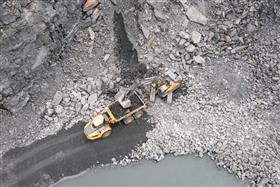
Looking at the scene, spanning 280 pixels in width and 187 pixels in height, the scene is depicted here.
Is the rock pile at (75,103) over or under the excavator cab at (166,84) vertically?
over

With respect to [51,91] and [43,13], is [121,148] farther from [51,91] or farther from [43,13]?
[43,13]

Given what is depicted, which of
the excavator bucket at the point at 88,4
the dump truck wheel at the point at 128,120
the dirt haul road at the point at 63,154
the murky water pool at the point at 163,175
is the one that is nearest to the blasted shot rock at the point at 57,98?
the dirt haul road at the point at 63,154

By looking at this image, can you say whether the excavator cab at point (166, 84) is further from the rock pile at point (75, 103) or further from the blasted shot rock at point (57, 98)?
the blasted shot rock at point (57, 98)

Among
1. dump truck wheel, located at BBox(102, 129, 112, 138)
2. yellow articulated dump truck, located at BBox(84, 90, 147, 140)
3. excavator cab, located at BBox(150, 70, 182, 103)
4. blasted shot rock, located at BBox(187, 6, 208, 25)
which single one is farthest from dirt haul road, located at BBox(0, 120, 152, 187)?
blasted shot rock, located at BBox(187, 6, 208, 25)

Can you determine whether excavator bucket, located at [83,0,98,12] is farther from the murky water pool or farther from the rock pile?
the murky water pool

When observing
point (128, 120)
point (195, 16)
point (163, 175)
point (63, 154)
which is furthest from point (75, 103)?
point (195, 16)
